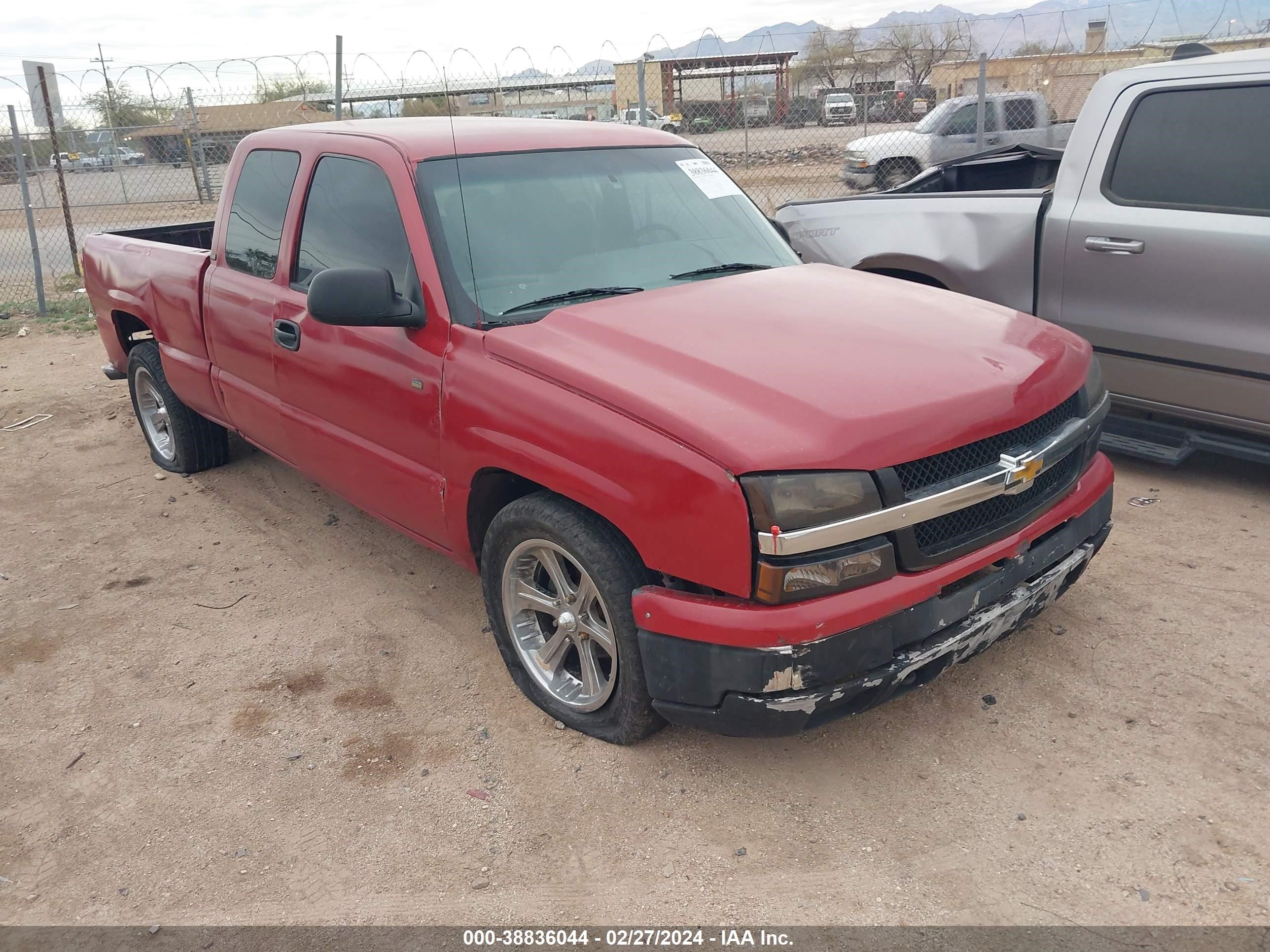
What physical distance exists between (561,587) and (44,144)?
72.4 ft

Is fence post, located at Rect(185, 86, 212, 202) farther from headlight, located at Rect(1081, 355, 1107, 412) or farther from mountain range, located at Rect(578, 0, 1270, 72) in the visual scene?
headlight, located at Rect(1081, 355, 1107, 412)

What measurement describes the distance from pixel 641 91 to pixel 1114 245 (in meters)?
6.10

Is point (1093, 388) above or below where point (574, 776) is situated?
above

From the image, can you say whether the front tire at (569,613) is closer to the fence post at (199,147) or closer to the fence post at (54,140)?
the fence post at (54,140)

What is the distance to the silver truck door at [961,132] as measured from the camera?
1421 centimetres

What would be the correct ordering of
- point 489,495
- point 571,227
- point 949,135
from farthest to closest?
1. point 949,135
2. point 571,227
3. point 489,495

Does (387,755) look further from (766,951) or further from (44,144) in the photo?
(44,144)

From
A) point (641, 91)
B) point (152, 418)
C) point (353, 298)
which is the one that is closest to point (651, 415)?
point (353, 298)

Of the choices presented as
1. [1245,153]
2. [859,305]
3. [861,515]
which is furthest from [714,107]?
[861,515]

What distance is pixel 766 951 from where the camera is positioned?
2346 mm

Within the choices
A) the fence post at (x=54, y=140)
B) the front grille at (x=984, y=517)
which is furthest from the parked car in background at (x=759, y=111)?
the front grille at (x=984, y=517)

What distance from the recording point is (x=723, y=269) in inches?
145

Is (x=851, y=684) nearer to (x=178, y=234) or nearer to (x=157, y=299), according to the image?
(x=157, y=299)

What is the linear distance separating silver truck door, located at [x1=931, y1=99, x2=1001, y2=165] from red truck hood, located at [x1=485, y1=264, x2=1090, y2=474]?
39.7ft
